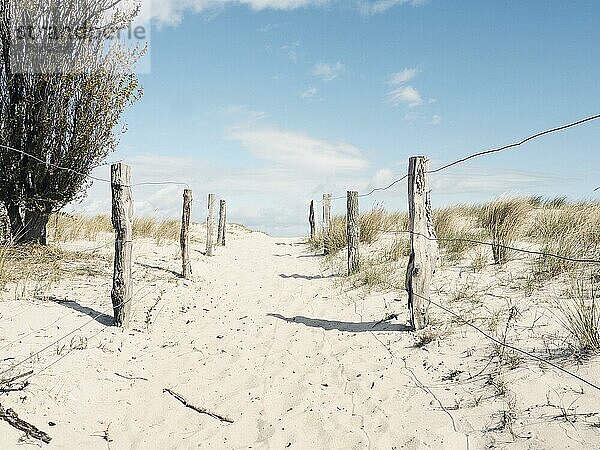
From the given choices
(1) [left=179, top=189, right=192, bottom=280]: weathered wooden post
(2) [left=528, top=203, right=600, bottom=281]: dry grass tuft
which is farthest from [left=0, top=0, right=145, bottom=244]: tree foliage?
(2) [left=528, top=203, right=600, bottom=281]: dry grass tuft

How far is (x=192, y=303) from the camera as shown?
8297mm

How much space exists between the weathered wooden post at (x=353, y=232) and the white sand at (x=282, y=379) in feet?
5.91

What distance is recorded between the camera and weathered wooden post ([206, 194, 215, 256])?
14070mm

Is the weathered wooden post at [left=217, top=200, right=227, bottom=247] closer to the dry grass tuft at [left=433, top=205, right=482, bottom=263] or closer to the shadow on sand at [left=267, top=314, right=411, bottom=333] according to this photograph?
the dry grass tuft at [left=433, top=205, right=482, bottom=263]

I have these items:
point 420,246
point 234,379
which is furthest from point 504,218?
point 234,379

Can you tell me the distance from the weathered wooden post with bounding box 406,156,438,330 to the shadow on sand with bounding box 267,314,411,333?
0.98 feet

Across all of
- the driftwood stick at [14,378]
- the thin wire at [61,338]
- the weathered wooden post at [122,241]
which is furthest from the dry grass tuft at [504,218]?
the driftwood stick at [14,378]

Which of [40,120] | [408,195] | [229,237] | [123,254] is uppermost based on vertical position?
[40,120]

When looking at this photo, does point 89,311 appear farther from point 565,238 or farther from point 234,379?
point 565,238

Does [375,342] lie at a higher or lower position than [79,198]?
lower

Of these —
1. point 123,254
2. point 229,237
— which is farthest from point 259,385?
point 229,237

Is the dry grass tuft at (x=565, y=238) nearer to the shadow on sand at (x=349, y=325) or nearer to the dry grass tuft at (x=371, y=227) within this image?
the shadow on sand at (x=349, y=325)

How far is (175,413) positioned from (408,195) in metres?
3.56

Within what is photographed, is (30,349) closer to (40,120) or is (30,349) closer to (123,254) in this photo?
(123,254)
